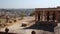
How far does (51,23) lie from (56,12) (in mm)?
1688

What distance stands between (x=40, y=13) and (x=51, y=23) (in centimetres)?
342

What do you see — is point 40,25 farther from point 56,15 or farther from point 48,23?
point 56,15

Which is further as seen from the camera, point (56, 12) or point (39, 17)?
point (39, 17)

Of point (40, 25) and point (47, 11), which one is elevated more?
point (47, 11)

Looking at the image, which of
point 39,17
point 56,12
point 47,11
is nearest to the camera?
point 56,12

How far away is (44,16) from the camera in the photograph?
25.0m

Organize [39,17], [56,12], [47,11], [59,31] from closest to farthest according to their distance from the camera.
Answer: [59,31]
[56,12]
[47,11]
[39,17]

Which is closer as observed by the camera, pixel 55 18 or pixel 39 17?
pixel 55 18

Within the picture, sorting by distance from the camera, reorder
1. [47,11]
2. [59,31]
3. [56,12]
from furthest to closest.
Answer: [47,11]
[56,12]
[59,31]

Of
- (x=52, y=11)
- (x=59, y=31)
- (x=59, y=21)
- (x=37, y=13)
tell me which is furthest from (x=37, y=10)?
(x=59, y=31)

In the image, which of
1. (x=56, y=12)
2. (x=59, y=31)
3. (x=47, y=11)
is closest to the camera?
(x=59, y=31)

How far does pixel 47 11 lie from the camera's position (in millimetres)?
22312

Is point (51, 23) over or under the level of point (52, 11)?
under

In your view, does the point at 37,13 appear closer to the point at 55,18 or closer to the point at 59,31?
the point at 55,18
